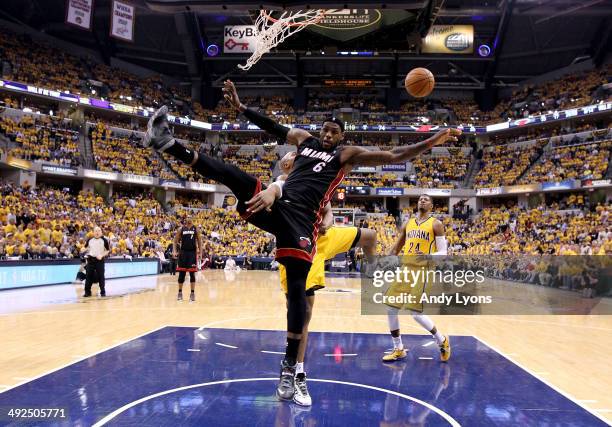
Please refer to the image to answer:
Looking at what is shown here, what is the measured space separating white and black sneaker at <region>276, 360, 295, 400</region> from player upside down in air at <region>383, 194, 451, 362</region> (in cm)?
211

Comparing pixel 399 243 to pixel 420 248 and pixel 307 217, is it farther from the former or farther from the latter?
pixel 307 217

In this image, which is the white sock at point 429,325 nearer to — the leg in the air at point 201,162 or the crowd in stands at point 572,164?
the leg in the air at point 201,162

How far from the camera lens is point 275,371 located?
513cm

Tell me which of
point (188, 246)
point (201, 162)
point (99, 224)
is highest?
point (201, 162)

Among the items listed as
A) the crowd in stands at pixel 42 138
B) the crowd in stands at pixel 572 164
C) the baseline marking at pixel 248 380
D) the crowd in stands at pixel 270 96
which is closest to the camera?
the baseline marking at pixel 248 380

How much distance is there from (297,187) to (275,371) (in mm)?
2172

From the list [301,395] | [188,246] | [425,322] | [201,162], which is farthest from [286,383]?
[188,246]

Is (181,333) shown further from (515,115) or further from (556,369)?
(515,115)

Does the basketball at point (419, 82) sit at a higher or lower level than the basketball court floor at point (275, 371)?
higher

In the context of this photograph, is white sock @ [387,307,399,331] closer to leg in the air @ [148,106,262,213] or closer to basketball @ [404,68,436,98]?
basketball @ [404,68,436,98]

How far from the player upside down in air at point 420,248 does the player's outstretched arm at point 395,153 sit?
1989mm

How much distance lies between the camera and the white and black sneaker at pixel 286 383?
4051 mm

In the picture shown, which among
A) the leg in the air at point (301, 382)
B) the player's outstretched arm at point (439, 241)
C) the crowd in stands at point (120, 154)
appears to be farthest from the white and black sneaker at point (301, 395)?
the crowd in stands at point (120, 154)

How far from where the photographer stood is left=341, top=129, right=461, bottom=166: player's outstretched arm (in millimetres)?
4074
